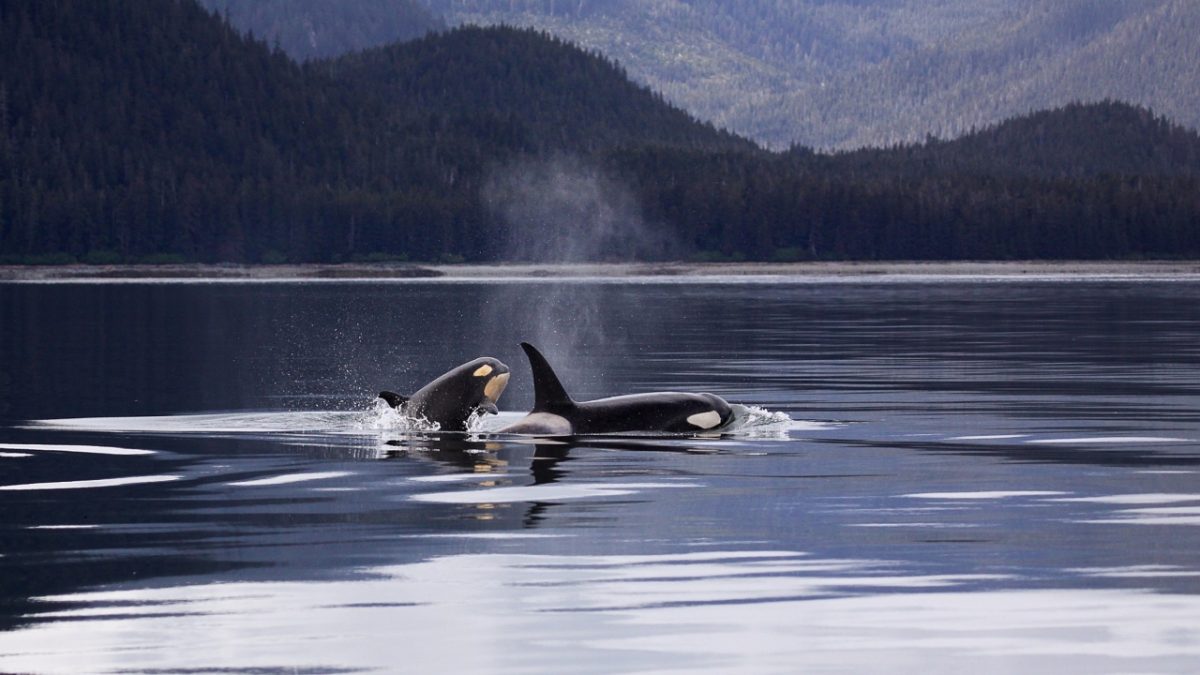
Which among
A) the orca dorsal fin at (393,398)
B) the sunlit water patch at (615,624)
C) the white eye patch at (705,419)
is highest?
the orca dorsal fin at (393,398)

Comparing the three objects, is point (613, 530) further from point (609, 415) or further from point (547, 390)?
point (609, 415)

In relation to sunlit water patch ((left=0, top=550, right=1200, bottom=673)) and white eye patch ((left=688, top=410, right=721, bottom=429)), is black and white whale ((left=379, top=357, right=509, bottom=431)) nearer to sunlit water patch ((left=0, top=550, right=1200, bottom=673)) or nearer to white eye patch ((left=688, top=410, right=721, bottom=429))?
white eye patch ((left=688, top=410, right=721, bottom=429))

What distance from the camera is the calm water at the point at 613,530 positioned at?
16.9m

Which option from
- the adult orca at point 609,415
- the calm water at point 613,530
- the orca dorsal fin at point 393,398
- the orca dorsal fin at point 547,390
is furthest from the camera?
the adult orca at point 609,415

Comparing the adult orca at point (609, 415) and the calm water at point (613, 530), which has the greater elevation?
the adult orca at point (609, 415)

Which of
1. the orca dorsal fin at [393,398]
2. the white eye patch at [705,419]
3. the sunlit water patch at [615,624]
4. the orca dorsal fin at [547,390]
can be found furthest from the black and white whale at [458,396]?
the sunlit water patch at [615,624]

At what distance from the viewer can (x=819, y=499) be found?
83.7ft

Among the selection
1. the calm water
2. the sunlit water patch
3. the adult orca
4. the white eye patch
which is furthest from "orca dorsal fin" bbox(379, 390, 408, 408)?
the sunlit water patch

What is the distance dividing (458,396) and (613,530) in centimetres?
1246

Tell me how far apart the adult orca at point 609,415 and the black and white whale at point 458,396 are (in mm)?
633

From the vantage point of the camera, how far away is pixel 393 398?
115ft

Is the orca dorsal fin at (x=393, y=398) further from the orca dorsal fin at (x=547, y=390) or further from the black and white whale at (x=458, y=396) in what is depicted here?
the orca dorsal fin at (x=547, y=390)

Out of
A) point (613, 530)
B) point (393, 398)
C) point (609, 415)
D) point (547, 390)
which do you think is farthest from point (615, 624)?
point (393, 398)

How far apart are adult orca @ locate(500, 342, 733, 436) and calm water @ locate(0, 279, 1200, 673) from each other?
737 mm
